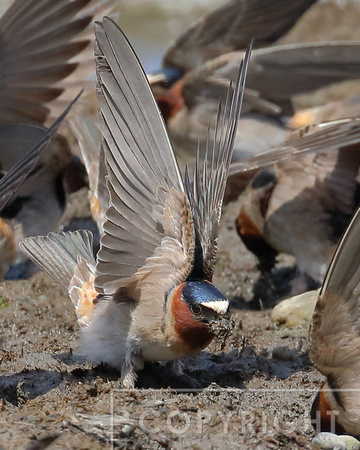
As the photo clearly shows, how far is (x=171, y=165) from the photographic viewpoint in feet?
14.4

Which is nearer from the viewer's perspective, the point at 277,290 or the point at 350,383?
the point at 350,383

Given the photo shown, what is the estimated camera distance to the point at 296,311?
5820 mm

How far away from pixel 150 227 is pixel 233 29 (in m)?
5.41

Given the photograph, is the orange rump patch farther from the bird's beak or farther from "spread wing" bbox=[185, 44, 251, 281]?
the bird's beak

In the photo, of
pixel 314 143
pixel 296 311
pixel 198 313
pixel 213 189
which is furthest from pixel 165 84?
pixel 198 313

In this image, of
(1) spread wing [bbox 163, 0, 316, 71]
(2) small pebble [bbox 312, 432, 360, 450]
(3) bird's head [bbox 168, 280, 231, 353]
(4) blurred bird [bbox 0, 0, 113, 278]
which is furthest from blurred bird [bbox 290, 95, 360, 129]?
(2) small pebble [bbox 312, 432, 360, 450]

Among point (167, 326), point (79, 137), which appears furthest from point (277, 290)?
point (167, 326)

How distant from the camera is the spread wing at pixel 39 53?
6.66 m

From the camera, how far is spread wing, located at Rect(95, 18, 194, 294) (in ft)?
14.5

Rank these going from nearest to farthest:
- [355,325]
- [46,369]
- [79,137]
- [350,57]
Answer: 1. [355,325]
2. [46,369]
3. [79,137]
4. [350,57]

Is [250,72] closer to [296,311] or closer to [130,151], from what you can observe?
[296,311]

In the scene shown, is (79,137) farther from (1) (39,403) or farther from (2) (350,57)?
(1) (39,403)

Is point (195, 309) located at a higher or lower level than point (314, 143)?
lower

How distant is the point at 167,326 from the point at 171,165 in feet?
2.66
